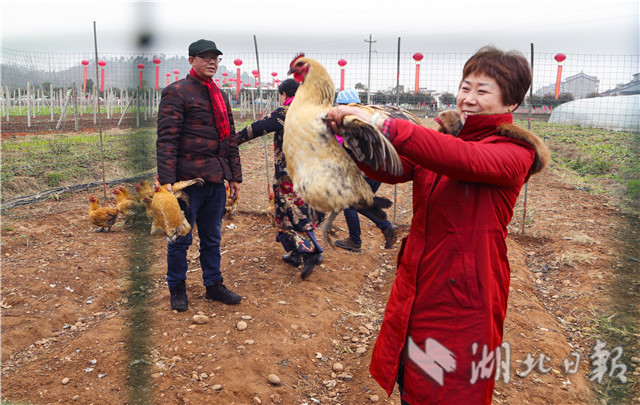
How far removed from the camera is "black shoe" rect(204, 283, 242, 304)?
4.10 m

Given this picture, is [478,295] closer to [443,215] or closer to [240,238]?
[443,215]

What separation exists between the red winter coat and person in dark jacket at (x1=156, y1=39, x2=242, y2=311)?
7.40ft

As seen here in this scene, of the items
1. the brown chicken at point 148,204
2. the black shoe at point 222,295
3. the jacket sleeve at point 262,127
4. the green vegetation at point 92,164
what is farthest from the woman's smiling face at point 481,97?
the green vegetation at point 92,164

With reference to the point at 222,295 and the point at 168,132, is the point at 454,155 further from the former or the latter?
the point at 222,295

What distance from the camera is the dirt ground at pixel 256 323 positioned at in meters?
2.96

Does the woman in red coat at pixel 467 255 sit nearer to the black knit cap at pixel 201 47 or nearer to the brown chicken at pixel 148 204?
the black knit cap at pixel 201 47

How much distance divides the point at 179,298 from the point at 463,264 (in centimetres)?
301

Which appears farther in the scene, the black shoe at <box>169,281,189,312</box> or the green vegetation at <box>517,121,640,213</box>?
the green vegetation at <box>517,121,640,213</box>

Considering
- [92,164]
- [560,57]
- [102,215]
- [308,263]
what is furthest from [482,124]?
[92,164]

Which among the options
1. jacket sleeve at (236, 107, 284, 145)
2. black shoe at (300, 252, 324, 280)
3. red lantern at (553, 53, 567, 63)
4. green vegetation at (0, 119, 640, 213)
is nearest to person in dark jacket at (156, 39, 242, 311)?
jacket sleeve at (236, 107, 284, 145)

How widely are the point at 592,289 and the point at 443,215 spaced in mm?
4244

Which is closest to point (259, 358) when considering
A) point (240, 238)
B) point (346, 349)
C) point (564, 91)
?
point (346, 349)

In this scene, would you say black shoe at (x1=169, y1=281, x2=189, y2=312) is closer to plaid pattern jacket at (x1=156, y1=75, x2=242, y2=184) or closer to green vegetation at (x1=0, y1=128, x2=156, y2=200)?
plaid pattern jacket at (x1=156, y1=75, x2=242, y2=184)

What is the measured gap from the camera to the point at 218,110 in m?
3.69
